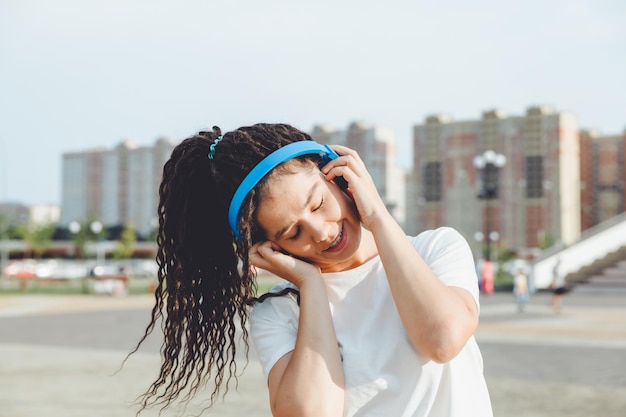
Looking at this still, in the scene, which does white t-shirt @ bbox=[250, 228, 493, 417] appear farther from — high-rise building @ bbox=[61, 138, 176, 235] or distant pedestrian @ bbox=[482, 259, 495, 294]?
high-rise building @ bbox=[61, 138, 176, 235]

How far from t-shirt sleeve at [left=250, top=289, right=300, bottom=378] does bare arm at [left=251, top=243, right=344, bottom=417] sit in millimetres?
26

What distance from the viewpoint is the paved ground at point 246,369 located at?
7637 mm

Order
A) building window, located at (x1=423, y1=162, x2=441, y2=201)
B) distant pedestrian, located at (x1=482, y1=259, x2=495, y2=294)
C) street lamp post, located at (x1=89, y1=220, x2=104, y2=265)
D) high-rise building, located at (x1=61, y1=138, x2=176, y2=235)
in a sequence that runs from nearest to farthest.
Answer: distant pedestrian, located at (x1=482, y1=259, x2=495, y2=294) → street lamp post, located at (x1=89, y1=220, x2=104, y2=265) → building window, located at (x1=423, y1=162, x2=441, y2=201) → high-rise building, located at (x1=61, y1=138, x2=176, y2=235)

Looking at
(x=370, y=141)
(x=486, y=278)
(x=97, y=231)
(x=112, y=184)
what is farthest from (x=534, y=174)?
(x=112, y=184)

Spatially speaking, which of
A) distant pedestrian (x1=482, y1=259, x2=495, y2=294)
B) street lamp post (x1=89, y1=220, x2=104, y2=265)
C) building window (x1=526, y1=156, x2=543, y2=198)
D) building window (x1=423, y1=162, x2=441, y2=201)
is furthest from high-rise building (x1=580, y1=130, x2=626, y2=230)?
distant pedestrian (x1=482, y1=259, x2=495, y2=294)

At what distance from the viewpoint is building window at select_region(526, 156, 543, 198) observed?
229 feet

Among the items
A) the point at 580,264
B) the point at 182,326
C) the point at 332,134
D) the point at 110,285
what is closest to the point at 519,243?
the point at 332,134

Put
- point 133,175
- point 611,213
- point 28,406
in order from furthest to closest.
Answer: point 133,175 < point 611,213 < point 28,406

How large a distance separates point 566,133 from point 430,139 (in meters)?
11.2

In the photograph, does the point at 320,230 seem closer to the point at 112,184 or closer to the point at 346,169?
the point at 346,169

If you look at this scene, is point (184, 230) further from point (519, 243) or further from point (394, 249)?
point (519, 243)

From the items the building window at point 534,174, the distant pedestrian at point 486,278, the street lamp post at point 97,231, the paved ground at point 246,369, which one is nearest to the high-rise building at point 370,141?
the building window at point 534,174

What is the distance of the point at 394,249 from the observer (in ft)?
5.75

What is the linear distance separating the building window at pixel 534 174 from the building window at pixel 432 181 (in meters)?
7.31
